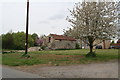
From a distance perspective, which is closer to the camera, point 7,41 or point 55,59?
point 55,59

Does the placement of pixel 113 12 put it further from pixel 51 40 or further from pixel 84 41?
pixel 51 40

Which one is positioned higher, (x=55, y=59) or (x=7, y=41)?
(x=7, y=41)

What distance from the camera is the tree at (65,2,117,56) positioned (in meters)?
Answer: 18.8

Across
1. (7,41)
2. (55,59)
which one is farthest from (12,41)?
(55,59)

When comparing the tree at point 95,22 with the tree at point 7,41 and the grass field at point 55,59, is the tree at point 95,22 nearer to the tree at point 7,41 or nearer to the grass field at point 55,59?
the grass field at point 55,59

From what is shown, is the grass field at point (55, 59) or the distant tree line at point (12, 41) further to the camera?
the distant tree line at point (12, 41)

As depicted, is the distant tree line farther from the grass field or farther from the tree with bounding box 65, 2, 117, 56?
the tree with bounding box 65, 2, 117, 56

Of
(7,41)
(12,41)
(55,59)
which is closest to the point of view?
(55,59)

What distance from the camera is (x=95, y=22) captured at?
19047mm

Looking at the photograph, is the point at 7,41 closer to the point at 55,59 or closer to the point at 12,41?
the point at 12,41

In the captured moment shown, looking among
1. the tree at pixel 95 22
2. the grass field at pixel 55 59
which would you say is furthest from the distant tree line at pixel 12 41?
the tree at pixel 95 22

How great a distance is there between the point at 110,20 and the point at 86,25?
9.24 feet

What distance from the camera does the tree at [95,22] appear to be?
61.8ft

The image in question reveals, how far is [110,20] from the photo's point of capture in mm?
18875
